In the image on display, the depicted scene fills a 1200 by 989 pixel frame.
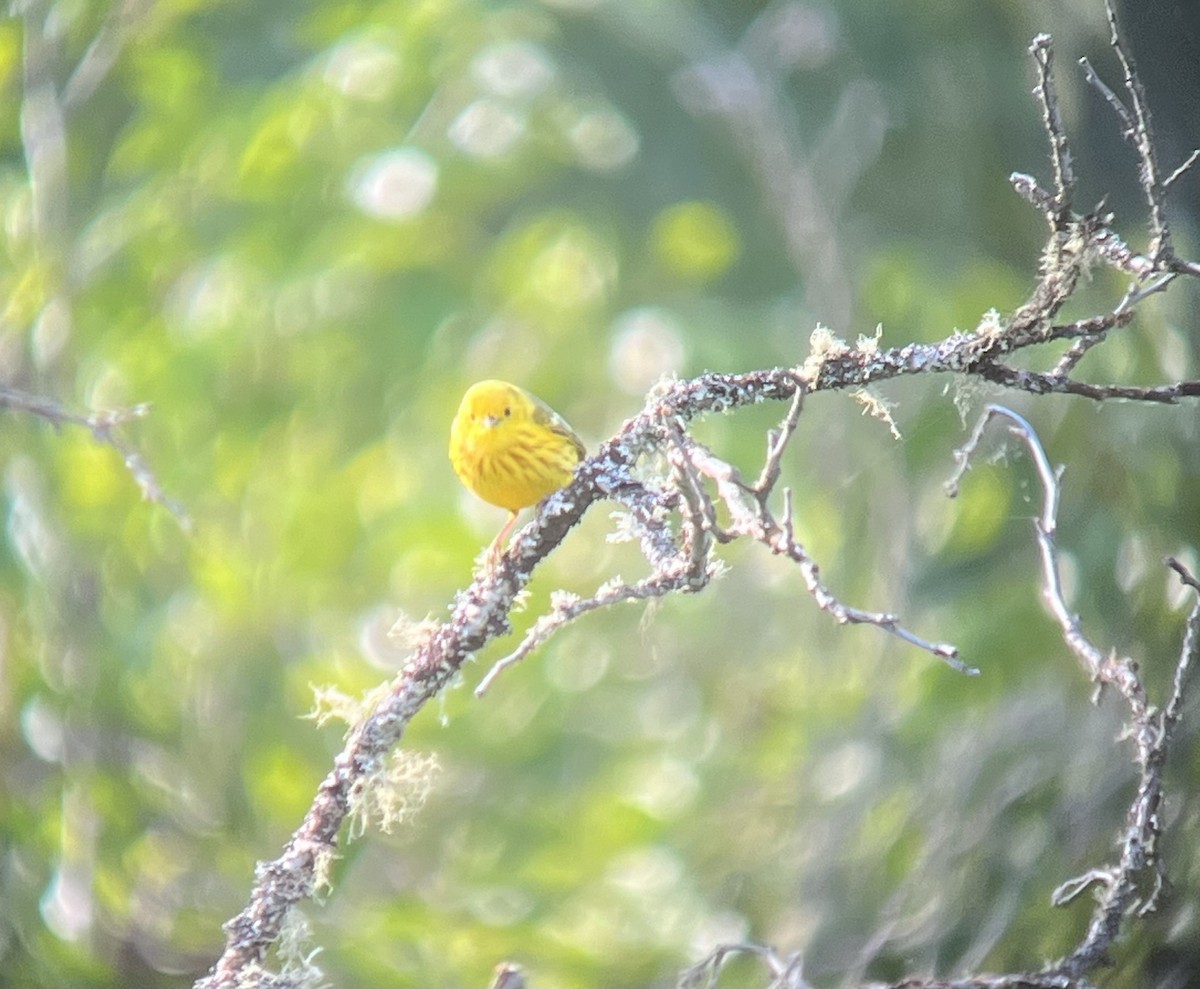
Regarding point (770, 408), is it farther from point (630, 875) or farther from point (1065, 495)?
point (630, 875)

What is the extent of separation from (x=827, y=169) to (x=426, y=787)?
24.9 inches

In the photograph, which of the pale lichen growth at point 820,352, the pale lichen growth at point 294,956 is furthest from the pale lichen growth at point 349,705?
the pale lichen growth at point 820,352

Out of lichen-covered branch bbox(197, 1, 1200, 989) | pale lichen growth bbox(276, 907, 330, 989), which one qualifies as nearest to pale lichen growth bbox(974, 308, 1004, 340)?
lichen-covered branch bbox(197, 1, 1200, 989)

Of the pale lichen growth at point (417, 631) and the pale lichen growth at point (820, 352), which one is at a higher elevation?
the pale lichen growth at point (820, 352)

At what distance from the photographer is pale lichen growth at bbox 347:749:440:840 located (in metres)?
0.75

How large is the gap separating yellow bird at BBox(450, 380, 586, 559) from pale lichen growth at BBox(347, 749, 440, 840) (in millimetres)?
177

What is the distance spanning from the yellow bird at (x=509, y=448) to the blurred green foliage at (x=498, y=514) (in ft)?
0.41

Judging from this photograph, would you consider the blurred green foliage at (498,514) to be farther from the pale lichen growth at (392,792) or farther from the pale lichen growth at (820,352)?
the pale lichen growth at (820,352)

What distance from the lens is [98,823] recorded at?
Answer: 1000 millimetres

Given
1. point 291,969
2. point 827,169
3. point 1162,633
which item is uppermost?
point 827,169

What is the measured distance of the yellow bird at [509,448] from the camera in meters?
0.89

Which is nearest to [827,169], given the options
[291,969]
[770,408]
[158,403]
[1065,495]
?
[770,408]

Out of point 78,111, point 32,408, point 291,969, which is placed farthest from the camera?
point 78,111

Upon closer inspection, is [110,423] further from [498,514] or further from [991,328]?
[991,328]
